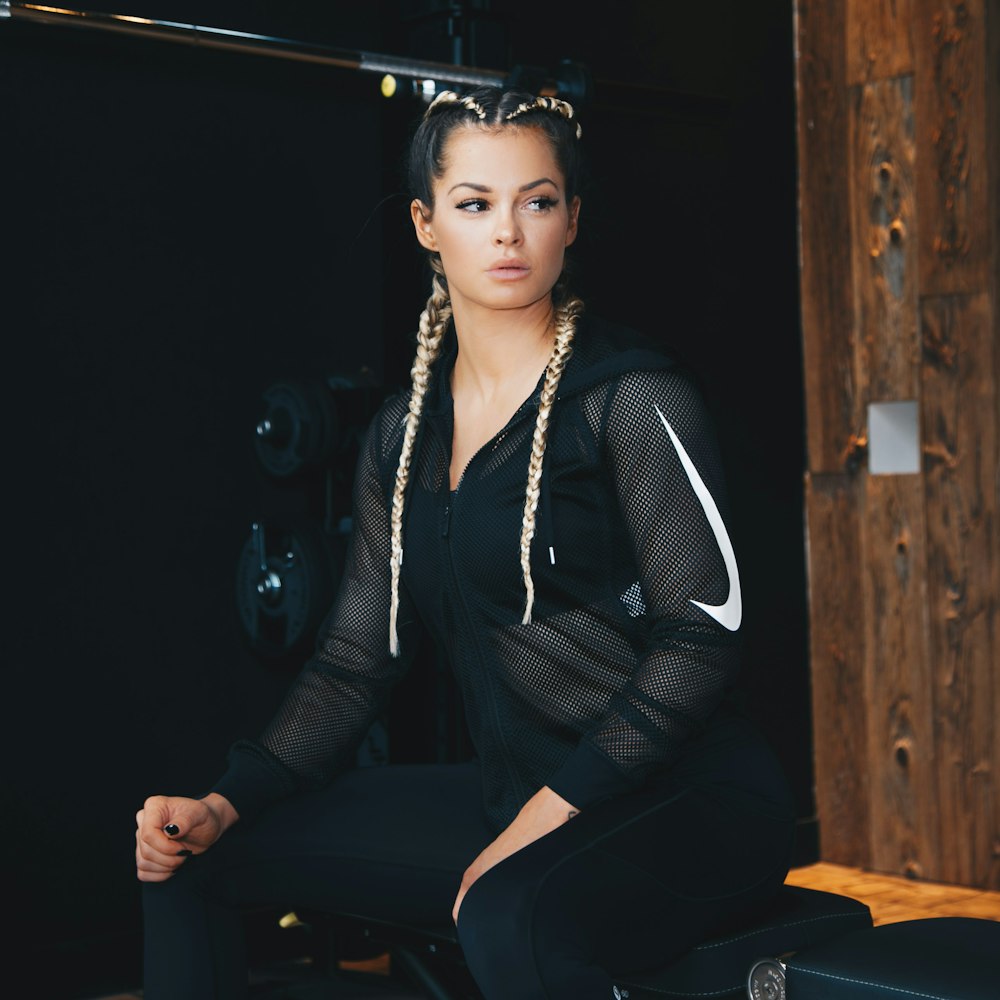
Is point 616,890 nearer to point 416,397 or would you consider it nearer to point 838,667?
point 416,397

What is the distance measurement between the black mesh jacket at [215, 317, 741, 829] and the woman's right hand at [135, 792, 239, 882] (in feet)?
0.22

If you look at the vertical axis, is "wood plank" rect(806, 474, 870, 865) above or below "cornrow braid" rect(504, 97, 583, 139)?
below

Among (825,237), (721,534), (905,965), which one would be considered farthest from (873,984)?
(825,237)

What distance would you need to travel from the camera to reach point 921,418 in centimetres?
361

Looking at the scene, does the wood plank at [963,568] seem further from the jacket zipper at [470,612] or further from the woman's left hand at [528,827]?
the woman's left hand at [528,827]

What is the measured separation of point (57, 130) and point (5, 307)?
35 cm

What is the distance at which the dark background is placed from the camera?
109 inches

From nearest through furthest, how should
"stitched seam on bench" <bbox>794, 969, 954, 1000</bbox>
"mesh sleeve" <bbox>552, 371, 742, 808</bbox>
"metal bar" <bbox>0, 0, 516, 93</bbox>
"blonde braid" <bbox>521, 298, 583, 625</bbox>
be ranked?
"stitched seam on bench" <bbox>794, 969, 954, 1000</bbox>, "mesh sleeve" <bbox>552, 371, 742, 808</bbox>, "blonde braid" <bbox>521, 298, 583, 625</bbox>, "metal bar" <bbox>0, 0, 516, 93</bbox>

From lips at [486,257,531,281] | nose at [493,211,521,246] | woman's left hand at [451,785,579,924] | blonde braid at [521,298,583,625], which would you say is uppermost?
nose at [493,211,521,246]

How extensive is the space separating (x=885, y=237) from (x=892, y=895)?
1.58 m

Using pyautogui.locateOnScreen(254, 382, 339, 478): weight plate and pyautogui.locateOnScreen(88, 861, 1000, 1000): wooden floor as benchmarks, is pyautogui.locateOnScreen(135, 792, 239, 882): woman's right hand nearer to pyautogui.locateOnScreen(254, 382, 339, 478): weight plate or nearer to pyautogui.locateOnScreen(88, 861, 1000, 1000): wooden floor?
pyautogui.locateOnScreen(254, 382, 339, 478): weight plate

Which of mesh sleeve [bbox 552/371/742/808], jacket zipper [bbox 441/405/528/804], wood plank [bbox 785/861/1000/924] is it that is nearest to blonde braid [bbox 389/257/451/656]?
jacket zipper [bbox 441/405/528/804]

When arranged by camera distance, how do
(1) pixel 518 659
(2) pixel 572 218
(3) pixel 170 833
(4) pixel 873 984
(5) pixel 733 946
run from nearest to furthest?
(4) pixel 873 984 < (5) pixel 733 946 < (3) pixel 170 833 < (1) pixel 518 659 < (2) pixel 572 218

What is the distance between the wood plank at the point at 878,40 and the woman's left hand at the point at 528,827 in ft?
8.46
